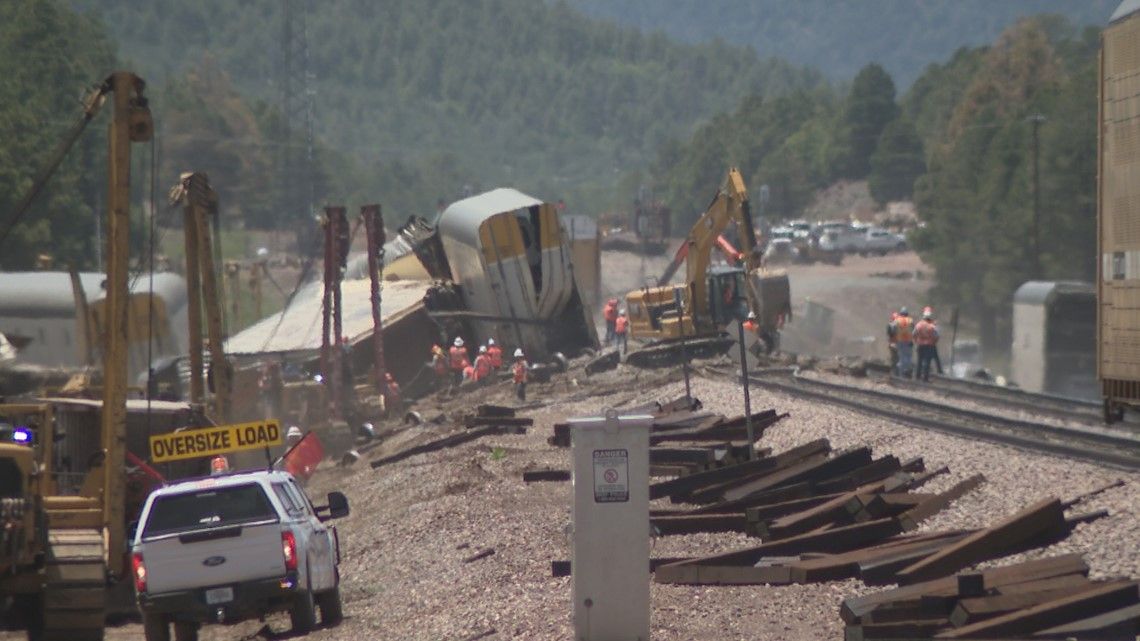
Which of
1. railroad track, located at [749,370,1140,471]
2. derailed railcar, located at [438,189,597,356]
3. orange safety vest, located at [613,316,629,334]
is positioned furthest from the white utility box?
orange safety vest, located at [613,316,629,334]

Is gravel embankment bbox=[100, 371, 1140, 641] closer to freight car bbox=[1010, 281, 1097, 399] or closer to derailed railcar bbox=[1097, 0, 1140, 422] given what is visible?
derailed railcar bbox=[1097, 0, 1140, 422]

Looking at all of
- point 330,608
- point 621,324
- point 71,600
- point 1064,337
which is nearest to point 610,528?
point 330,608

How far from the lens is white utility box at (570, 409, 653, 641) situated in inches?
516

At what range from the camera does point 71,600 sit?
628 inches

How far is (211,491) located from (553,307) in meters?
34.0

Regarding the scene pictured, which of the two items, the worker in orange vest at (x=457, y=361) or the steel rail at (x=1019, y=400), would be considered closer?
the steel rail at (x=1019, y=400)

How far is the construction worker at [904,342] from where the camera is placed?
137 ft

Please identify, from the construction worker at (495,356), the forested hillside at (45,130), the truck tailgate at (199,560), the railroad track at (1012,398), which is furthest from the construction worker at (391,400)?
the forested hillside at (45,130)

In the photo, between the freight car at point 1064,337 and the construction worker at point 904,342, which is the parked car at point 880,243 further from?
the construction worker at point 904,342

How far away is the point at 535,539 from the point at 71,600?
507 cm

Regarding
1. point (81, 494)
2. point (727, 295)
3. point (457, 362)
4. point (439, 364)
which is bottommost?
point (439, 364)

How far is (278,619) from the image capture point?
18.6 m

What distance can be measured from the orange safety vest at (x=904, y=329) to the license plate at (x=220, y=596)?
1119 inches

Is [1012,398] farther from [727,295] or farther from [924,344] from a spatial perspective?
[727,295]
